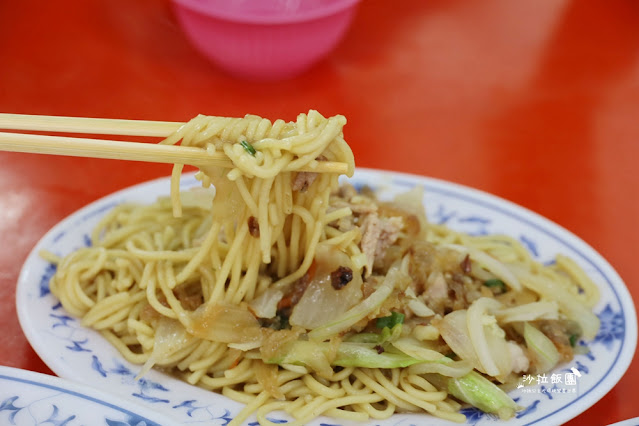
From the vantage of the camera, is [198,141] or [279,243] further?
[279,243]

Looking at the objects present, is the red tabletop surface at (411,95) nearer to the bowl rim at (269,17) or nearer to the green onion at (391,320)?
Result: the bowl rim at (269,17)

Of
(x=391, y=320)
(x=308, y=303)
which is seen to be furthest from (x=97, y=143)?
(x=391, y=320)

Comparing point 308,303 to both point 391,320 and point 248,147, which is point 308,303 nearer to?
point 391,320

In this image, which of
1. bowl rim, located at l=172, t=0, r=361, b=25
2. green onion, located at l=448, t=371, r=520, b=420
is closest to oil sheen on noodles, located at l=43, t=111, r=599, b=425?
green onion, located at l=448, t=371, r=520, b=420

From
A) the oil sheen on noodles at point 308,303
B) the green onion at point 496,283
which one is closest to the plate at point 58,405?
the oil sheen on noodles at point 308,303

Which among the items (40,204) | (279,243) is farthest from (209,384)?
(40,204)

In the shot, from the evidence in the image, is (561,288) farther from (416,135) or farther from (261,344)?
(416,135)
